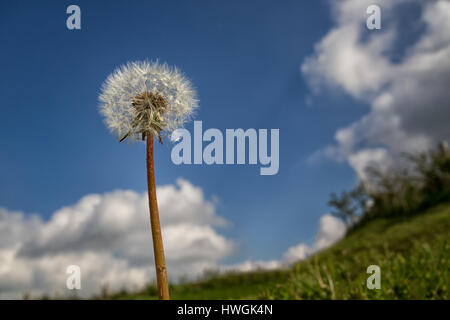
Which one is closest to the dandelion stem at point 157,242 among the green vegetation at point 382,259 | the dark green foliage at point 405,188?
the green vegetation at point 382,259

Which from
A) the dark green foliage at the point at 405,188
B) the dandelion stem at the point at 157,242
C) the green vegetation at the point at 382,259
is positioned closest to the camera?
the dandelion stem at the point at 157,242

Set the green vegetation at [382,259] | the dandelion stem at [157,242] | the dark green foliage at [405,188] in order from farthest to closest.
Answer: the dark green foliage at [405,188] < the green vegetation at [382,259] < the dandelion stem at [157,242]

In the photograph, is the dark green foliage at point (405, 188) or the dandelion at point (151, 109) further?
the dark green foliage at point (405, 188)

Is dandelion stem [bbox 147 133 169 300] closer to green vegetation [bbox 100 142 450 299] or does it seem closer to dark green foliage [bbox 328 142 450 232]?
green vegetation [bbox 100 142 450 299]

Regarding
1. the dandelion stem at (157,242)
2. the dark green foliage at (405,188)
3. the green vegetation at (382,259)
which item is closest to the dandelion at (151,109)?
the dandelion stem at (157,242)

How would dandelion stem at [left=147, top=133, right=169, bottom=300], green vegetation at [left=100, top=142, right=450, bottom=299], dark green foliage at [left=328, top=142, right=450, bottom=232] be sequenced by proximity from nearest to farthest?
dandelion stem at [left=147, top=133, right=169, bottom=300] < green vegetation at [left=100, top=142, right=450, bottom=299] < dark green foliage at [left=328, top=142, right=450, bottom=232]

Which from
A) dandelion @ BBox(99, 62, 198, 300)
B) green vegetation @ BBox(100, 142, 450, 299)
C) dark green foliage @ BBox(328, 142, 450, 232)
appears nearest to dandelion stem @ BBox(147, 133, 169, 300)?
dandelion @ BBox(99, 62, 198, 300)

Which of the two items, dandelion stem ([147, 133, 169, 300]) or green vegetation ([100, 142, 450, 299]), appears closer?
dandelion stem ([147, 133, 169, 300])

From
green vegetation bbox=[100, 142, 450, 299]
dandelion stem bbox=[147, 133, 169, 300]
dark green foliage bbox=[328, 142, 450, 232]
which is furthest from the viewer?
dark green foliage bbox=[328, 142, 450, 232]

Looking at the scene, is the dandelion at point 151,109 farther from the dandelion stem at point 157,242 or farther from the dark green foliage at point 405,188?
the dark green foliage at point 405,188
